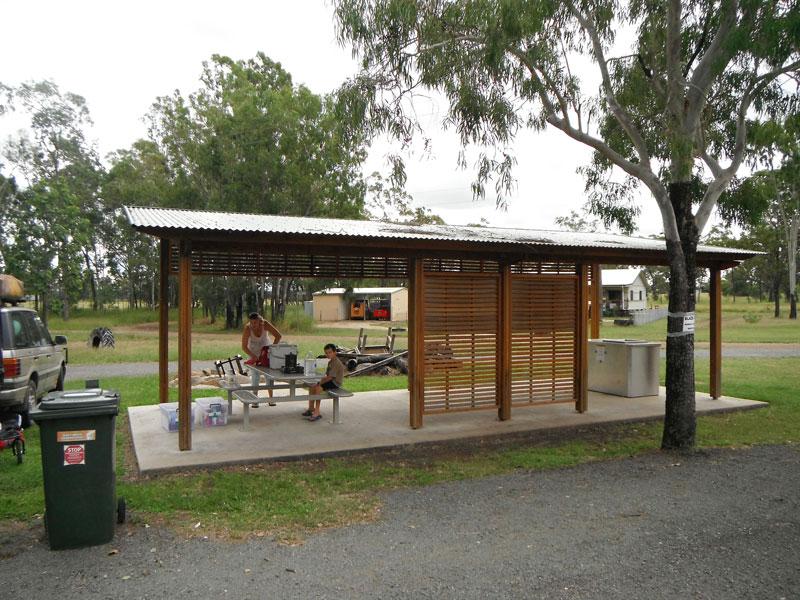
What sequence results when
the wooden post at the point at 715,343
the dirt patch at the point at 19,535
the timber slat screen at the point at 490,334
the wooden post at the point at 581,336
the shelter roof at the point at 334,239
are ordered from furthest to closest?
the wooden post at the point at 715,343 → the wooden post at the point at 581,336 → the timber slat screen at the point at 490,334 → the shelter roof at the point at 334,239 → the dirt patch at the point at 19,535

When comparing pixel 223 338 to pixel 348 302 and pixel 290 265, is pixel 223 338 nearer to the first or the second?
pixel 290 265

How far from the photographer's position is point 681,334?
23.3 ft

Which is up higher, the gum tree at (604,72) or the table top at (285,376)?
the gum tree at (604,72)

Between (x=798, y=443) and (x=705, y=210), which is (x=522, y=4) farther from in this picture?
(x=798, y=443)

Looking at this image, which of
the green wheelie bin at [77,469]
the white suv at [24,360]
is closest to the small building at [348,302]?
the white suv at [24,360]

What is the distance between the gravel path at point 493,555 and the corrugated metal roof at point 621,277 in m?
43.5

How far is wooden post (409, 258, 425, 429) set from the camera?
26.4 ft

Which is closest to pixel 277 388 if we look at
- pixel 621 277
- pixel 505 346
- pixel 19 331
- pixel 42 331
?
pixel 505 346

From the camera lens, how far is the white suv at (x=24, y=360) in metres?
7.92

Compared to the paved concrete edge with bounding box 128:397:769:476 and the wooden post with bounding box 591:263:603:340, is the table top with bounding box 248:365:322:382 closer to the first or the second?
the paved concrete edge with bounding box 128:397:769:476

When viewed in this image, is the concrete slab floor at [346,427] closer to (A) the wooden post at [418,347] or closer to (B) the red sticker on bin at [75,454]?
(A) the wooden post at [418,347]

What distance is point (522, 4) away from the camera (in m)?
6.79

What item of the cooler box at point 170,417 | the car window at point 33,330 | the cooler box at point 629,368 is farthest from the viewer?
the cooler box at point 629,368

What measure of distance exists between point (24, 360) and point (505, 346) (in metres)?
6.56
